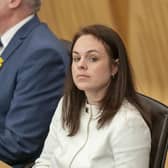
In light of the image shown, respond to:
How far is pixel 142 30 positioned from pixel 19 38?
1279 mm

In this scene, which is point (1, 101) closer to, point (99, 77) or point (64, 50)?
point (64, 50)

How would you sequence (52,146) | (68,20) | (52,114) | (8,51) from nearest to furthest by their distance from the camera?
(52,146) < (52,114) < (8,51) < (68,20)

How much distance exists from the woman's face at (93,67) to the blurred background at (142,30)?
159 cm

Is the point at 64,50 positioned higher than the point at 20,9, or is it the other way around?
the point at 20,9

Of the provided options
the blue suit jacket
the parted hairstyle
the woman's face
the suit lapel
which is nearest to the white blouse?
the woman's face

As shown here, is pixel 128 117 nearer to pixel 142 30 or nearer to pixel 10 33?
pixel 10 33

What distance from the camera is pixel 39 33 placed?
2.39m

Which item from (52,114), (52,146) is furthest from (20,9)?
(52,146)

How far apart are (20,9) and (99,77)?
82cm

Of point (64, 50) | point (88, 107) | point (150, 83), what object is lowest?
point (150, 83)

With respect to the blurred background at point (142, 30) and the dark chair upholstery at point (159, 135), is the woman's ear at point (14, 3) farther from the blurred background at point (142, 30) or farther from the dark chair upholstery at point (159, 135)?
the blurred background at point (142, 30)

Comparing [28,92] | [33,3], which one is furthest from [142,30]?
[28,92]

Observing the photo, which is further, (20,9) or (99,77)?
(20,9)

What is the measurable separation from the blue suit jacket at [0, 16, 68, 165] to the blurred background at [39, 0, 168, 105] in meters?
1.19
